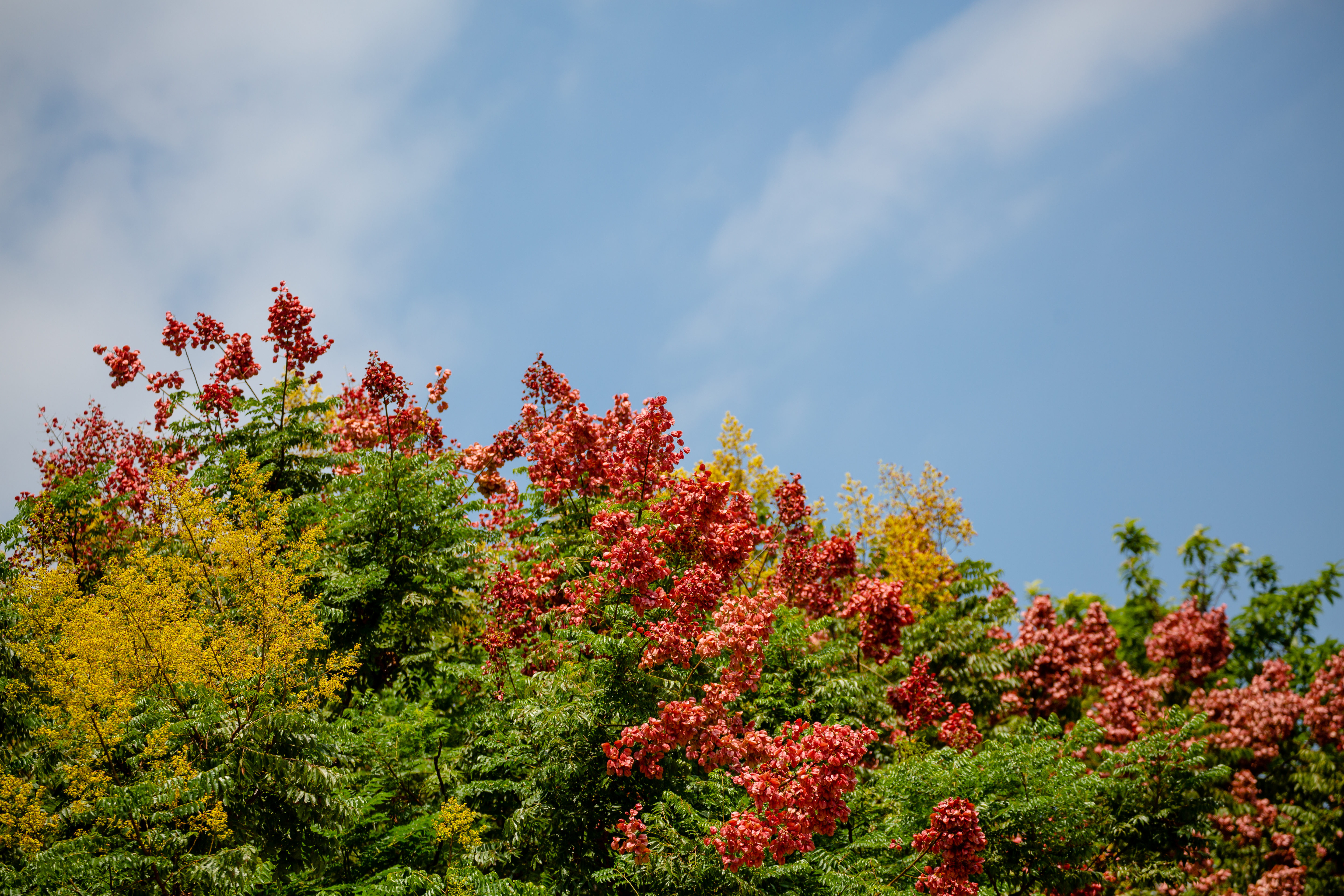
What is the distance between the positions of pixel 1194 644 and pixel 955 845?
18.2 metres

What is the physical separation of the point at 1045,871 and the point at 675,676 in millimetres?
4748

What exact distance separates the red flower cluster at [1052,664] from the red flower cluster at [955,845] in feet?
30.8

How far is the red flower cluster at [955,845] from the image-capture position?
8.35 m

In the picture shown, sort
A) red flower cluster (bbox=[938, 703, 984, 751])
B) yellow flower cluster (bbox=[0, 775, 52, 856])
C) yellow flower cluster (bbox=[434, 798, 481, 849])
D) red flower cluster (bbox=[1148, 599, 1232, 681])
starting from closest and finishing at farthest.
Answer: yellow flower cluster (bbox=[0, 775, 52, 856]) < yellow flower cluster (bbox=[434, 798, 481, 849]) < red flower cluster (bbox=[938, 703, 984, 751]) < red flower cluster (bbox=[1148, 599, 1232, 681])

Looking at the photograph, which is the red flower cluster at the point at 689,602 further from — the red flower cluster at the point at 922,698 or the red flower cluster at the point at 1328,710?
the red flower cluster at the point at 1328,710

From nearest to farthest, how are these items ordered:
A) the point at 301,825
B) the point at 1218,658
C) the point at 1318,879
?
the point at 301,825 → the point at 1318,879 → the point at 1218,658

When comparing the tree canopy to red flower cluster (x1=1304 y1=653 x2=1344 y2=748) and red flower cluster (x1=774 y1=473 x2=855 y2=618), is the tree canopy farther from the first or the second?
red flower cluster (x1=1304 y1=653 x2=1344 y2=748)

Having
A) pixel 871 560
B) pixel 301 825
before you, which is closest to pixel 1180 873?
pixel 871 560

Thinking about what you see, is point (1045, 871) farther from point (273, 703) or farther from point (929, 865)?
point (273, 703)

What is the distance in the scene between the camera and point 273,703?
1011cm

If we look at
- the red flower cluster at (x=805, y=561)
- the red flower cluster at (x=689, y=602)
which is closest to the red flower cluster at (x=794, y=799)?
the red flower cluster at (x=689, y=602)

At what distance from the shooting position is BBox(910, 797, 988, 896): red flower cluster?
8352 mm

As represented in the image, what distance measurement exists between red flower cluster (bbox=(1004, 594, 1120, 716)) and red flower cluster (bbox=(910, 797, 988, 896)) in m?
9.38

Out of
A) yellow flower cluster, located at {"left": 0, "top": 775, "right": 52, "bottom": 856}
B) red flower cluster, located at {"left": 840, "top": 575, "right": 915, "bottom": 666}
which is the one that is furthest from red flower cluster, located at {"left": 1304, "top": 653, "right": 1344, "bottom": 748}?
yellow flower cluster, located at {"left": 0, "top": 775, "right": 52, "bottom": 856}
